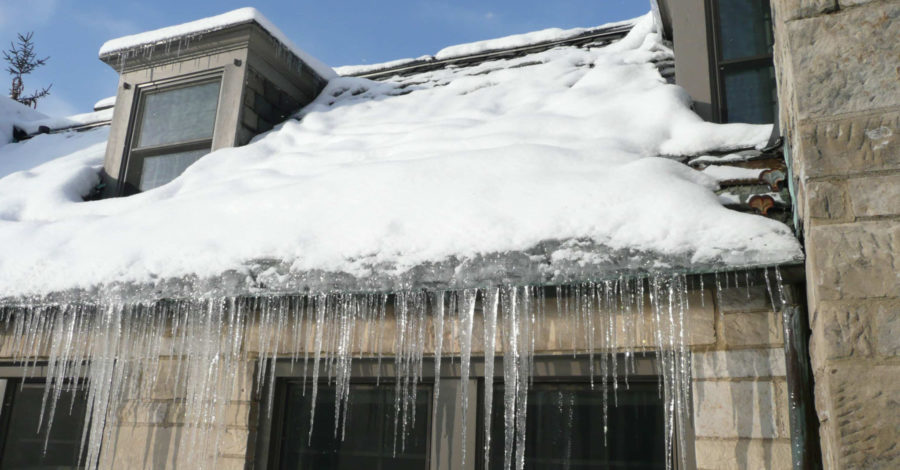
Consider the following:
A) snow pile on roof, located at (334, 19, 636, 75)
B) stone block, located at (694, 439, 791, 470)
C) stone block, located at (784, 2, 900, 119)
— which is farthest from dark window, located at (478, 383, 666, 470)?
snow pile on roof, located at (334, 19, 636, 75)

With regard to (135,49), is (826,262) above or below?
below

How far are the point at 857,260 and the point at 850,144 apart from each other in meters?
0.38

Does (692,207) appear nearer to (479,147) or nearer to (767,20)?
(479,147)

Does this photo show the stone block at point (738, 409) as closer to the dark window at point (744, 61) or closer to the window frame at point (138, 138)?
the dark window at point (744, 61)

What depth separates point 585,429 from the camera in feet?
10.0

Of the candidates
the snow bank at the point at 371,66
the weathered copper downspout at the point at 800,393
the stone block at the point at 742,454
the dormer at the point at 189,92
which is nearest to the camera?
the weathered copper downspout at the point at 800,393

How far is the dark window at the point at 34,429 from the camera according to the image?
413 cm

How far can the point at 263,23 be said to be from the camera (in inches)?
210

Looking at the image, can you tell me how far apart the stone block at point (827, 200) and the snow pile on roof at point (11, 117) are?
8.00 metres

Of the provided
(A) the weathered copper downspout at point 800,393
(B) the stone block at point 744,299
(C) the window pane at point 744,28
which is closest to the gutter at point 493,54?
(C) the window pane at point 744,28

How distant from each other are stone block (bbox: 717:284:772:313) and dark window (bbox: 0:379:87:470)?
13.0ft

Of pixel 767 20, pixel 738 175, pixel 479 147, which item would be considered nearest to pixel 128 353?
pixel 479 147

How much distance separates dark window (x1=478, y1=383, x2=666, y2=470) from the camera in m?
2.94

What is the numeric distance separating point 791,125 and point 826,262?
0.79 meters
